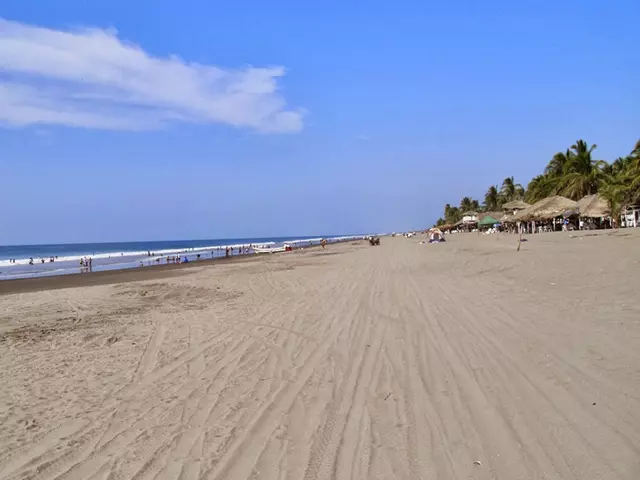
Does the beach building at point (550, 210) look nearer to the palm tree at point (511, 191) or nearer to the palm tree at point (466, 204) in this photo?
the palm tree at point (511, 191)

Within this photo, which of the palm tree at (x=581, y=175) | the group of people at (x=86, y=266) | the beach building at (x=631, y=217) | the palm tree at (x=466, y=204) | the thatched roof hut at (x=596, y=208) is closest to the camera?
the beach building at (x=631, y=217)

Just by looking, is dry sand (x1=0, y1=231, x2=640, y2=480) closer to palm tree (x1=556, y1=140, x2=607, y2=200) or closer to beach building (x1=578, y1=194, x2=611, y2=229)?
beach building (x1=578, y1=194, x2=611, y2=229)

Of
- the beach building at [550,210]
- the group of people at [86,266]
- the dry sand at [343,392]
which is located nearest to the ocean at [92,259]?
the group of people at [86,266]

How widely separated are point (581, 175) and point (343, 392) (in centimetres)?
5376

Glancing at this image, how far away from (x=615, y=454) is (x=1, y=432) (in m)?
5.11

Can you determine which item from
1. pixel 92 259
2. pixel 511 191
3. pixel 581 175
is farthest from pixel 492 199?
pixel 92 259

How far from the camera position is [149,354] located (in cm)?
713

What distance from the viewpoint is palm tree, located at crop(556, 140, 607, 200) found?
4928 cm

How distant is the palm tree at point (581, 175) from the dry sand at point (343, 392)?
44.9m

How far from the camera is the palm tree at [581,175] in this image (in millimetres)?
49281

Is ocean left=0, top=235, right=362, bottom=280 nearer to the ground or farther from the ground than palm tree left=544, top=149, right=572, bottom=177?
nearer to the ground

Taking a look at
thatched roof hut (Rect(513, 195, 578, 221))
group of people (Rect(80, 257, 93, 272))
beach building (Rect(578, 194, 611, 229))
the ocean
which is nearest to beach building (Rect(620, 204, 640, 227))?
beach building (Rect(578, 194, 611, 229))

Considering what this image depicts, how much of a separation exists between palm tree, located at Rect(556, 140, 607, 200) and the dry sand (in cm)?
4490

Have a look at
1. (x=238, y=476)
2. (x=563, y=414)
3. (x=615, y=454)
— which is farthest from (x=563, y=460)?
(x=238, y=476)
